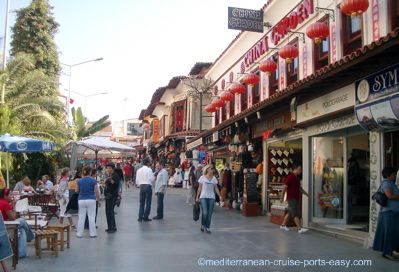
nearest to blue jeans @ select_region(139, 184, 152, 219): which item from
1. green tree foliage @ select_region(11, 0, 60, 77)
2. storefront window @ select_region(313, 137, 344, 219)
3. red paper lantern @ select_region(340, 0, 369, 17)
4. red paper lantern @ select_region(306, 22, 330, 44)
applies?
storefront window @ select_region(313, 137, 344, 219)

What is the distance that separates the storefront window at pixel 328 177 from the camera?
39.4 ft

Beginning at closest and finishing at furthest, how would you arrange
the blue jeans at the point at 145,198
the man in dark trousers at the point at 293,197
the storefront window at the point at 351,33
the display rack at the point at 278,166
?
1. the storefront window at the point at 351,33
2. the man in dark trousers at the point at 293,197
3. the blue jeans at the point at 145,198
4. the display rack at the point at 278,166

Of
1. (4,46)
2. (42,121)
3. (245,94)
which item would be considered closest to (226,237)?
(245,94)

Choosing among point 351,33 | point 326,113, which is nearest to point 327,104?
point 326,113

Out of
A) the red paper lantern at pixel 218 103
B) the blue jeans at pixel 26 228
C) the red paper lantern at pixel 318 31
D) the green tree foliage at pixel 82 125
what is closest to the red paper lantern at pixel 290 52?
the red paper lantern at pixel 318 31

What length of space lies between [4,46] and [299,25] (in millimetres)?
13131

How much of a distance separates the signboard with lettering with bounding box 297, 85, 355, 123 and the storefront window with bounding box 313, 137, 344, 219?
0.78 m

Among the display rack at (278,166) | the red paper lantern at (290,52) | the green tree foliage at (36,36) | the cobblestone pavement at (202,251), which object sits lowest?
the cobblestone pavement at (202,251)

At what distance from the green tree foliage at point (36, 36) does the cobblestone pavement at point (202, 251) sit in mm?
19750

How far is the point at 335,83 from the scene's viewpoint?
35.2 ft

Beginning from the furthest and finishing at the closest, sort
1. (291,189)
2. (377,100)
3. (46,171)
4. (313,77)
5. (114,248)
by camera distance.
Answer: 1. (46,171)
2. (291,189)
3. (313,77)
4. (114,248)
5. (377,100)

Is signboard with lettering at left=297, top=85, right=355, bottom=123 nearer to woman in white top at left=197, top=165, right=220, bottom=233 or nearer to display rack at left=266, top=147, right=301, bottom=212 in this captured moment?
woman in white top at left=197, top=165, right=220, bottom=233

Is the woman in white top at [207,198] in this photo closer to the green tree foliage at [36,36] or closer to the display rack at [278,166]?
the display rack at [278,166]

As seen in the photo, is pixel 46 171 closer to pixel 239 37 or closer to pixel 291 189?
pixel 239 37
